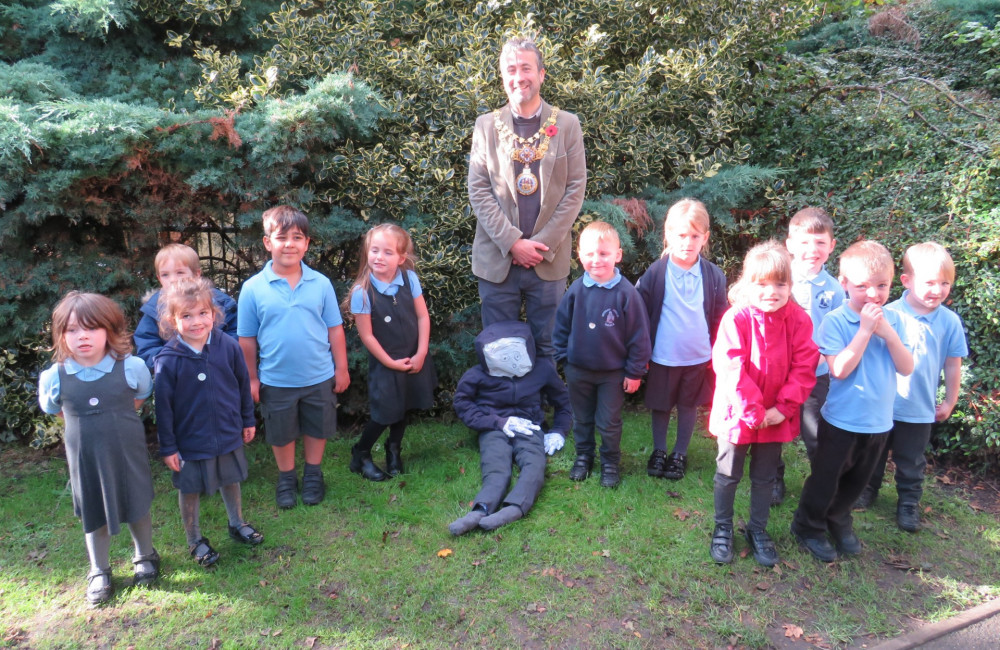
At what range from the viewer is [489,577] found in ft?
11.0

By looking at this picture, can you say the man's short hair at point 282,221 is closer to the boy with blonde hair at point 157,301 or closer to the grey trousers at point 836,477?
the boy with blonde hair at point 157,301

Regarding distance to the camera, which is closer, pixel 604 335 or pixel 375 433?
pixel 604 335

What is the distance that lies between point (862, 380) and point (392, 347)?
8.58ft

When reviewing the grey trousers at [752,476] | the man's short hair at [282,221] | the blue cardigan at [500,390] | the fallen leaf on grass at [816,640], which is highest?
the man's short hair at [282,221]

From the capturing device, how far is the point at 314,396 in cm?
399

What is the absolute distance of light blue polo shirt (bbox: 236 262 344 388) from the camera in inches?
151

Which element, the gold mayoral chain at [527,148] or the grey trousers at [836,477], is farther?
the gold mayoral chain at [527,148]

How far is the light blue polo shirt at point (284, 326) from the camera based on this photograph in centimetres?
384

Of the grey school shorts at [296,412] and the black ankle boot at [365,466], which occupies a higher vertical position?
the grey school shorts at [296,412]

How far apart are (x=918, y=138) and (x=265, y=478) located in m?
5.26

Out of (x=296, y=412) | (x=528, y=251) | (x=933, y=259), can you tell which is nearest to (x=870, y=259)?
(x=933, y=259)

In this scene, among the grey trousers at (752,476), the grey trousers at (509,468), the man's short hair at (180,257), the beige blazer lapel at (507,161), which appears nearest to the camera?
the grey trousers at (752,476)

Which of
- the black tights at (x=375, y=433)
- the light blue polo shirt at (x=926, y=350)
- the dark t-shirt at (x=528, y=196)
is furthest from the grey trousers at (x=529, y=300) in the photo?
the light blue polo shirt at (x=926, y=350)

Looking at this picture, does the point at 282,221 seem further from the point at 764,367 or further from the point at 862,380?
the point at 862,380
